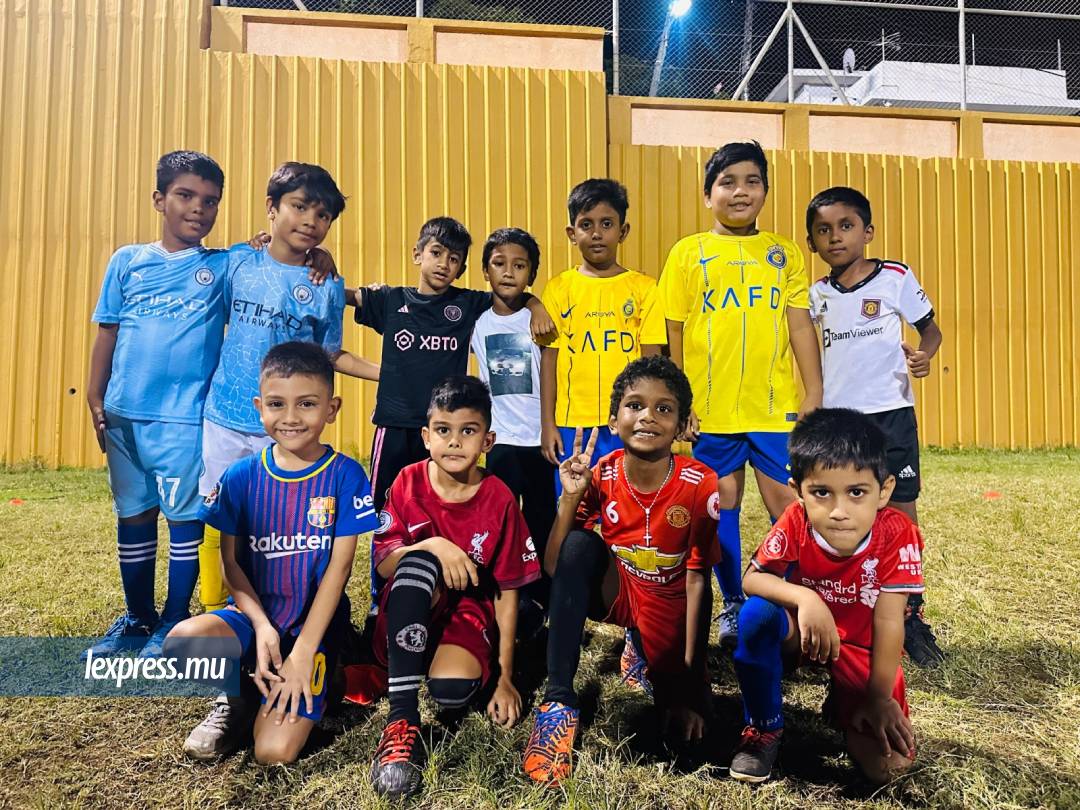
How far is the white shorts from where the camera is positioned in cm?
256

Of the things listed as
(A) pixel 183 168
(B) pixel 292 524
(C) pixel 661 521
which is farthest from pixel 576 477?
(A) pixel 183 168

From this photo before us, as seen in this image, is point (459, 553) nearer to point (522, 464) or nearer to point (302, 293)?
point (522, 464)

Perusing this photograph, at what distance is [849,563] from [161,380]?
7.61 ft

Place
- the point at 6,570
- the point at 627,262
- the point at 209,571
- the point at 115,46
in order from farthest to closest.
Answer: the point at 627,262
the point at 115,46
the point at 6,570
the point at 209,571

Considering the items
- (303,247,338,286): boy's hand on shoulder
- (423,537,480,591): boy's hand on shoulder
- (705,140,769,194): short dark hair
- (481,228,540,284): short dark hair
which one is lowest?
(423,537,480,591): boy's hand on shoulder

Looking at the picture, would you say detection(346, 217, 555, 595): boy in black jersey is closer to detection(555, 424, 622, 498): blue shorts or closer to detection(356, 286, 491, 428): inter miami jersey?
detection(356, 286, 491, 428): inter miami jersey

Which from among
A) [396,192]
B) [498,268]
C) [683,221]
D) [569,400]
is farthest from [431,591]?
[683,221]

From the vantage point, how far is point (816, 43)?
9312mm

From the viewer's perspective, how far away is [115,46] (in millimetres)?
6934

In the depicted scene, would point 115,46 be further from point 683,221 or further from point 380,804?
point 380,804

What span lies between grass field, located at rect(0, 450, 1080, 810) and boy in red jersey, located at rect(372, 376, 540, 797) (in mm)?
147

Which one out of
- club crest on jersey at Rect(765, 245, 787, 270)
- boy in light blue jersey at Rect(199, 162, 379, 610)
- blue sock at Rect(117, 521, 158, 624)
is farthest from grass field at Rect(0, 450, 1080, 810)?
club crest on jersey at Rect(765, 245, 787, 270)

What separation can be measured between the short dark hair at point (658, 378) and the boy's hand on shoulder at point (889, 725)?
2.87ft

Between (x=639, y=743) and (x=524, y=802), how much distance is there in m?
0.44
